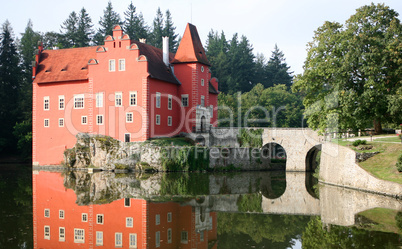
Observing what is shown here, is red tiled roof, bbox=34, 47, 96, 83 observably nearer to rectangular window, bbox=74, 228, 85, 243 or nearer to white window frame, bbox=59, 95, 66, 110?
white window frame, bbox=59, 95, 66, 110

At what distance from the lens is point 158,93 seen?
39.9 metres

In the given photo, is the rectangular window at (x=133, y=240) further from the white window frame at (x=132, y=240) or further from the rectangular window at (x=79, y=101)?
the rectangular window at (x=79, y=101)

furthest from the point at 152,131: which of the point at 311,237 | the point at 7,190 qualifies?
the point at 311,237

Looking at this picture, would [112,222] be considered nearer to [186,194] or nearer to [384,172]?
[186,194]

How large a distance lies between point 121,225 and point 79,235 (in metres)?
1.65

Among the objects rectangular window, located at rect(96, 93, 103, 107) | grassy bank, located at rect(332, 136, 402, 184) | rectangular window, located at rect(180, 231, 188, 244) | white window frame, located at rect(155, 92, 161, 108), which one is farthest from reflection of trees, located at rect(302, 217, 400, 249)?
rectangular window, located at rect(96, 93, 103, 107)

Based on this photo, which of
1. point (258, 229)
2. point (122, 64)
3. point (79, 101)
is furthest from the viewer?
point (79, 101)

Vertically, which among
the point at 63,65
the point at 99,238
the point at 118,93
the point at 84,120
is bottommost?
the point at 99,238

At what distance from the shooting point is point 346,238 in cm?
1394

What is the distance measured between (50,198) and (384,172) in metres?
16.6

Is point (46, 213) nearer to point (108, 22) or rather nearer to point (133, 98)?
point (133, 98)

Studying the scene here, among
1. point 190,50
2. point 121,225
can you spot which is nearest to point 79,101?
point 190,50

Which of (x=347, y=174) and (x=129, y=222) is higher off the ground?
(x=347, y=174)

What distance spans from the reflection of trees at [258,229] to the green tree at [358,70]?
1303 centimetres
